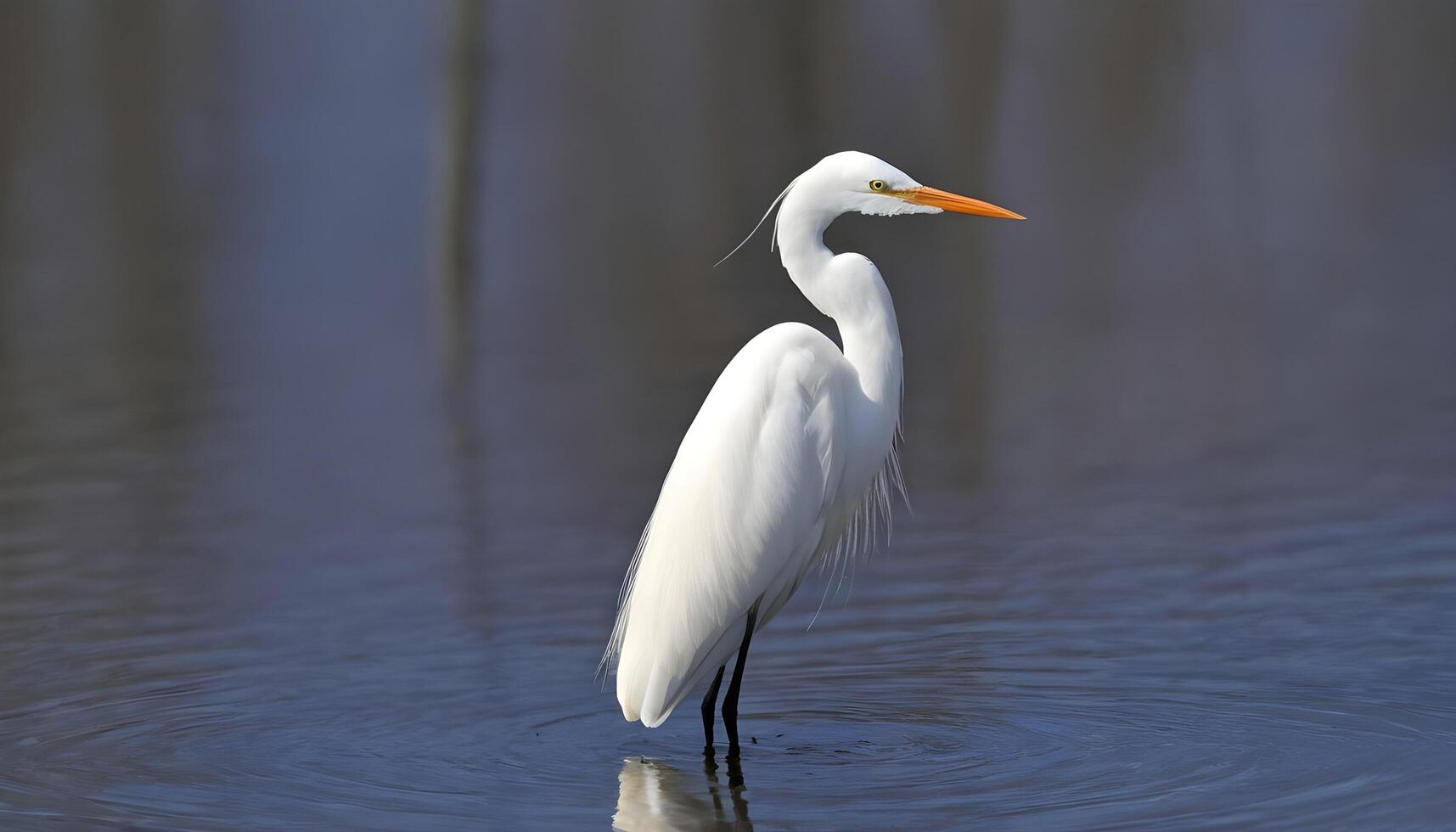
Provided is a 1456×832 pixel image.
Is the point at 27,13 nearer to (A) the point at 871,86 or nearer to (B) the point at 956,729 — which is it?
(A) the point at 871,86

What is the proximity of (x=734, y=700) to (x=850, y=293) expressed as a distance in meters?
0.99

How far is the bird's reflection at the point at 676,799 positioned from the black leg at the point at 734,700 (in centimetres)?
5

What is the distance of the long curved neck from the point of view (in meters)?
4.82

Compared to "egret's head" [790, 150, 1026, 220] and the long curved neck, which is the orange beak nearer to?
"egret's head" [790, 150, 1026, 220]

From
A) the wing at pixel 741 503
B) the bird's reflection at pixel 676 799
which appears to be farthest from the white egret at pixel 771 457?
the bird's reflection at pixel 676 799

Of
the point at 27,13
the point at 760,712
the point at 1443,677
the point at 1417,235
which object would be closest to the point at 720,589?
the point at 760,712

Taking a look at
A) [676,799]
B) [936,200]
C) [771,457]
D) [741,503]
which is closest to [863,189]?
[936,200]

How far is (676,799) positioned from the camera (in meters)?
4.35

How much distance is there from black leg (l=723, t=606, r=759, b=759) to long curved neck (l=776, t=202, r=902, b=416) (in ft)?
2.02

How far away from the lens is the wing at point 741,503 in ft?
15.5

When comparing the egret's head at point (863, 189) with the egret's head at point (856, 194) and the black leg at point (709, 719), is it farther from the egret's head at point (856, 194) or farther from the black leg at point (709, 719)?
the black leg at point (709, 719)

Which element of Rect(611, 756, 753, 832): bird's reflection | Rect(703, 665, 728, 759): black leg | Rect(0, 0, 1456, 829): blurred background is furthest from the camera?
Rect(703, 665, 728, 759): black leg

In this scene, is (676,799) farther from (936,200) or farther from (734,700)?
(936,200)

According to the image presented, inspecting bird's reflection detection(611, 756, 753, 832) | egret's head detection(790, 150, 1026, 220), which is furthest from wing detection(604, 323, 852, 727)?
egret's head detection(790, 150, 1026, 220)
